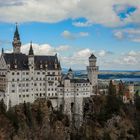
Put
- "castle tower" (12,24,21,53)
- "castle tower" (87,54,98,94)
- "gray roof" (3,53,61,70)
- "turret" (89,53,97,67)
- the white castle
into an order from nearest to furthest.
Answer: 1. the white castle
2. "gray roof" (3,53,61,70)
3. "castle tower" (12,24,21,53)
4. "castle tower" (87,54,98,94)
5. "turret" (89,53,97,67)

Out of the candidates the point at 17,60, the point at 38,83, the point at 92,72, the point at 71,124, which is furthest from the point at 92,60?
the point at 17,60

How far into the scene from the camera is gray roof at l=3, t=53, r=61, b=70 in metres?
88.9

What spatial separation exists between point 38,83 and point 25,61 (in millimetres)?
6021

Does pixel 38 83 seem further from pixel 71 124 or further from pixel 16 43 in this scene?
pixel 16 43

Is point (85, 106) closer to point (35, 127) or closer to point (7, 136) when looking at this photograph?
point (35, 127)

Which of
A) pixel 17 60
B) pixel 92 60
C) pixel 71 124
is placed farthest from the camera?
pixel 92 60

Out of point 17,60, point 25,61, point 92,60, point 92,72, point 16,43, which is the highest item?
point 16,43

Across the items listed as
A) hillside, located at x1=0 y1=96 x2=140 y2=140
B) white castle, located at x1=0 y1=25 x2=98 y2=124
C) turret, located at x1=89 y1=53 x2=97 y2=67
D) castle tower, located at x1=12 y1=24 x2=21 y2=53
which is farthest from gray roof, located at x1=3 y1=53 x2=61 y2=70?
turret, located at x1=89 y1=53 x2=97 y2=67

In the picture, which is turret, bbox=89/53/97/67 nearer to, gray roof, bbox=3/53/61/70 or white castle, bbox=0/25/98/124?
white castle, bbox=0/25/98/124

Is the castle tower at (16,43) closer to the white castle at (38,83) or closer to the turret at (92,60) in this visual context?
the white castle at (38,83)

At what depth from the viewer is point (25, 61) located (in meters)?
90.8

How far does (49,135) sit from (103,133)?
42.4ft

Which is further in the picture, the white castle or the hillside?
the white castle

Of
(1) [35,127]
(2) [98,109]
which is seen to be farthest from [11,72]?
(2) [98,109]
